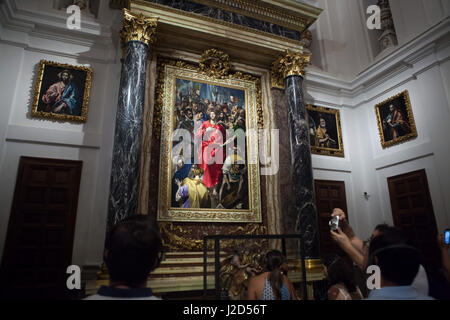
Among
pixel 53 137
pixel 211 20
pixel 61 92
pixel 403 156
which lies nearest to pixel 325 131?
pixel 403 156

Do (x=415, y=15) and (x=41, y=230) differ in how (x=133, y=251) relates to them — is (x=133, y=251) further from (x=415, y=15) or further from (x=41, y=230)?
(x=415, y=15)

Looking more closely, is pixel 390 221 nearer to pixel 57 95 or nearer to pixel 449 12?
pixel 449 12

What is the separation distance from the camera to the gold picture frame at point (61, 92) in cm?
564

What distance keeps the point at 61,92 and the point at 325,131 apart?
6.64 m

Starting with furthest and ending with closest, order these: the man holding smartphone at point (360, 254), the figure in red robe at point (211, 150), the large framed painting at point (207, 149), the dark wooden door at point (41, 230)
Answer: the figure in red robe at point (211, 150) < the large framed painting at point (207, 149) < the dark wooden door at point (41, 230) < the man holding smartphone at point (360, 254)

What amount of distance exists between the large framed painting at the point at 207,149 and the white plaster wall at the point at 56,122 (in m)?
1.18

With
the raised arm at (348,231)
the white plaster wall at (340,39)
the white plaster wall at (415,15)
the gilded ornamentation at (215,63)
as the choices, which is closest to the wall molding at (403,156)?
the white plaster wall at (415,15)

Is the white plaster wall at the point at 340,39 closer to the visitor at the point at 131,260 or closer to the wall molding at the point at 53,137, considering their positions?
the wall molding at the point at 53,137

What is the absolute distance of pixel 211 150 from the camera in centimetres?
621

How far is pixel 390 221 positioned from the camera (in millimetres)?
7508

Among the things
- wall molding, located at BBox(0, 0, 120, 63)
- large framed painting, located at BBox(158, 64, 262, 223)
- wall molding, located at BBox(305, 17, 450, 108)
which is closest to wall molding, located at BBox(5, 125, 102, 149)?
large framed painting, located at BBox(158, 64, 262, 223)
